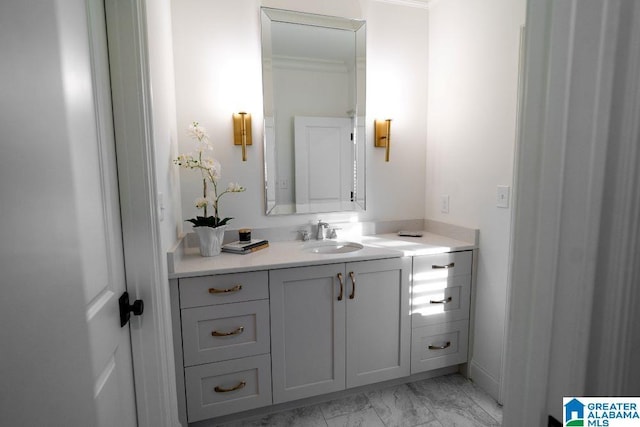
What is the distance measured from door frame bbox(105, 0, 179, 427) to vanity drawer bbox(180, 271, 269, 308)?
36cm

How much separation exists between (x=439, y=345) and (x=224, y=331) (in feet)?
4.37

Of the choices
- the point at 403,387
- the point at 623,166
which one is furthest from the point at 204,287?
the point at 623,166

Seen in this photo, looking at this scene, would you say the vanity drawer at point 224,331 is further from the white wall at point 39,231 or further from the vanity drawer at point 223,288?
the white wall at point 39,231

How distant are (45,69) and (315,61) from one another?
1.87 meters

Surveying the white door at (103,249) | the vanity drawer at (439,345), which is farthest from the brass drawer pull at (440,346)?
the white door at (103,249)

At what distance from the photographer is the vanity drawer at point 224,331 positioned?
1629mm

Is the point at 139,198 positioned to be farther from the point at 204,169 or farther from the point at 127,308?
the point at 204,169

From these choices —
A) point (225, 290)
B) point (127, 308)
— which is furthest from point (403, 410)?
point (127, 308)

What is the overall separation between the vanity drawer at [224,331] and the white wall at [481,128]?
135cm

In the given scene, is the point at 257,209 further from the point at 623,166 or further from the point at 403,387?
the point at 623,166

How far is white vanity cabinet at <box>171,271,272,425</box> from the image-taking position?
1618mm

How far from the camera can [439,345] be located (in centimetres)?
211

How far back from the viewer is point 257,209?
7.27 ft

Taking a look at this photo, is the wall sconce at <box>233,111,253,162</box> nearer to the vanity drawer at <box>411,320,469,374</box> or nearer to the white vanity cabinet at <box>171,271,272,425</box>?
the white vanity cabinet at <box>171,271,272,425</box>
